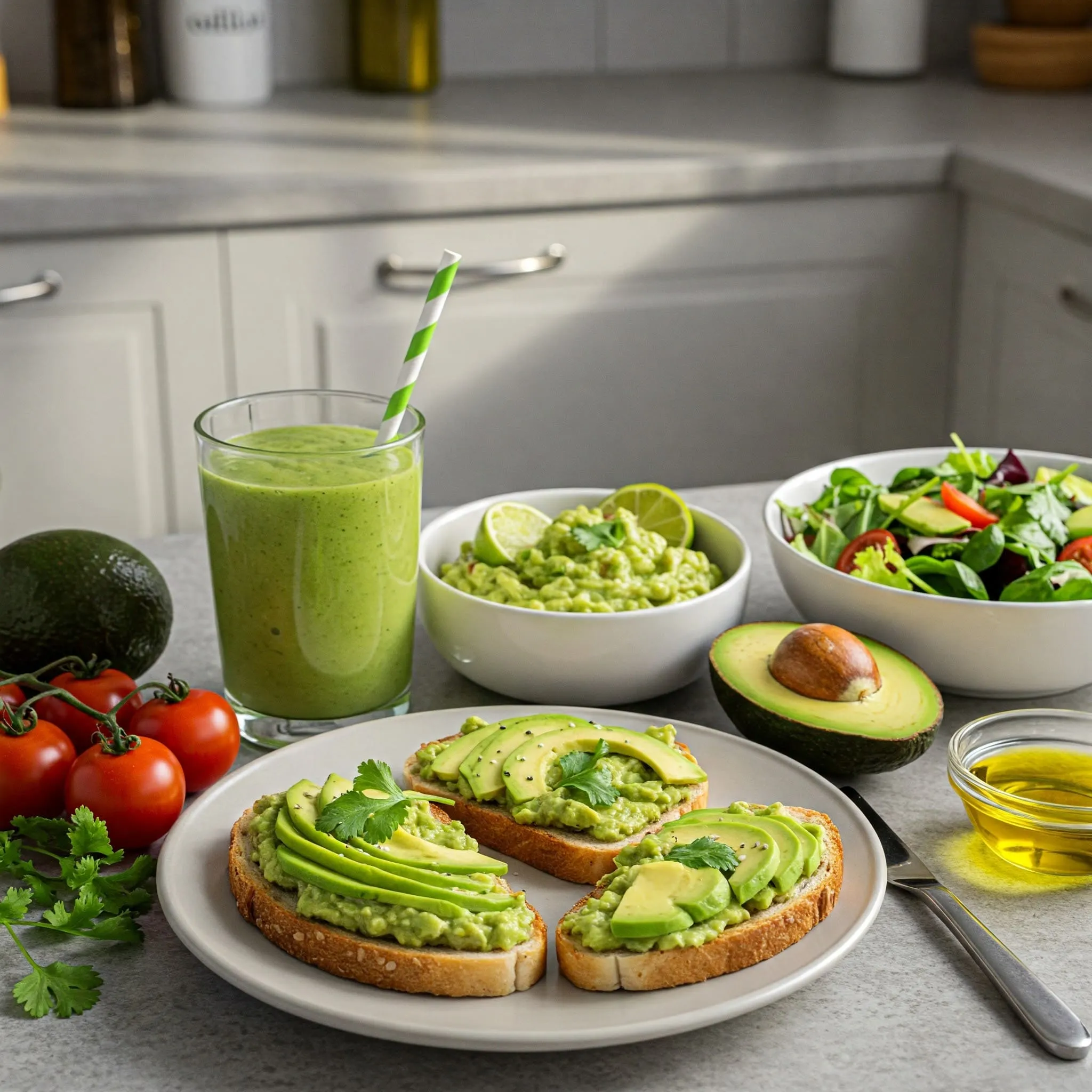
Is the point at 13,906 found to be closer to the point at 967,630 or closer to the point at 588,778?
the point at 588,778

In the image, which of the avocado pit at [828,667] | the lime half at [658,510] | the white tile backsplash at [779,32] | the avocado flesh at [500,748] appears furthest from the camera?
the white tile backsplash at [779,32]

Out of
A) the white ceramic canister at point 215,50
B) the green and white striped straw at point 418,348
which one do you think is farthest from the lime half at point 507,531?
the white ceramic canister at point 215,50

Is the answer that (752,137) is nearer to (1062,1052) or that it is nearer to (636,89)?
(636,89)

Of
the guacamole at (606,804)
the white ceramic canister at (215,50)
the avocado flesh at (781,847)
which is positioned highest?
the white ceramic canister at (215,50)

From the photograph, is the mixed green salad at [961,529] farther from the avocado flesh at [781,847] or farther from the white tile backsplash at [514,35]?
the white tile backsplash at [514,35]

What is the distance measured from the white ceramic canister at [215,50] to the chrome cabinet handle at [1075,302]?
5.48 ft

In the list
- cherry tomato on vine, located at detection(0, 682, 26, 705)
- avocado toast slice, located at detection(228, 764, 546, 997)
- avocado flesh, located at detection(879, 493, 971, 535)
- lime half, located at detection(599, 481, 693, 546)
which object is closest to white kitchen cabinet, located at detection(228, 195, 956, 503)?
lime half, located at detection(599, 481, 693, 546)

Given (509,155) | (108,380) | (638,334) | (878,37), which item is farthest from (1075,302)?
(108,380)

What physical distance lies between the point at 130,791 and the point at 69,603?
0.76 feet

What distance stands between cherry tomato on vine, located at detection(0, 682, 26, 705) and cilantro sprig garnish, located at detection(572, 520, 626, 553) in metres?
0.45

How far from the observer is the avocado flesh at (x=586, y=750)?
960 millimetres

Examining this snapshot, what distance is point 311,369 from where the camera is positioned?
250cm

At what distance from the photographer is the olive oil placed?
0.93 meters

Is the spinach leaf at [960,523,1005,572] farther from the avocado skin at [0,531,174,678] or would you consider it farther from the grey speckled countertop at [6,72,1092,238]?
the grey speckled countertop at [6,72,1092,238]
